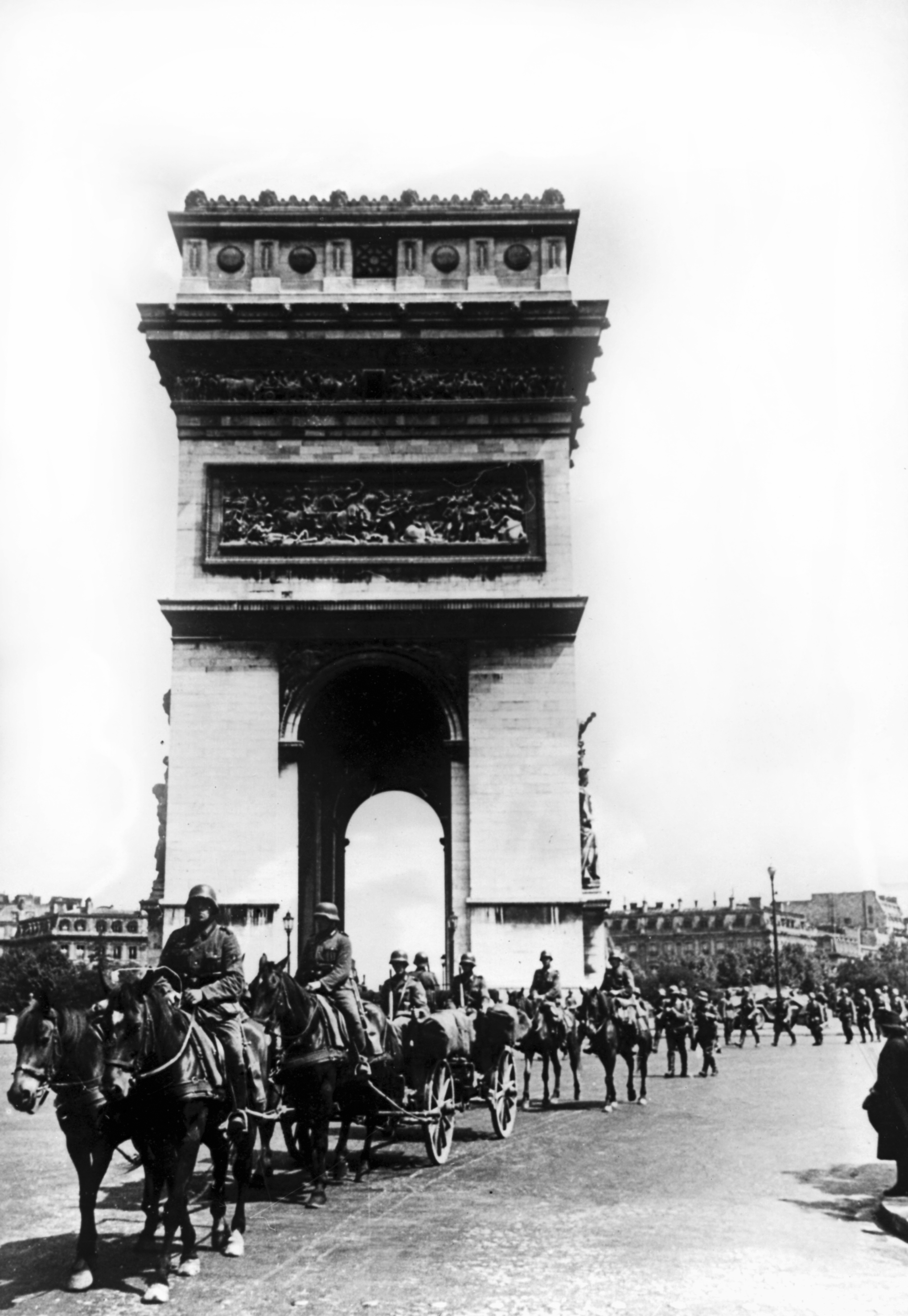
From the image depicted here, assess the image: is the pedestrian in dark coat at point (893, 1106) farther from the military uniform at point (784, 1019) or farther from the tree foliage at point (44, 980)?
the military uniform at point (784, 1019)

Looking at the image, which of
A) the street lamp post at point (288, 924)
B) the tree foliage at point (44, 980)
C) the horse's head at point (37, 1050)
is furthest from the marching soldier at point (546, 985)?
the horse's head at point (37, 1050)

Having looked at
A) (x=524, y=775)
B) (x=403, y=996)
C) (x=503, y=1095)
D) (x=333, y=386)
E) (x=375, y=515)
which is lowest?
(x=503, y=1095)

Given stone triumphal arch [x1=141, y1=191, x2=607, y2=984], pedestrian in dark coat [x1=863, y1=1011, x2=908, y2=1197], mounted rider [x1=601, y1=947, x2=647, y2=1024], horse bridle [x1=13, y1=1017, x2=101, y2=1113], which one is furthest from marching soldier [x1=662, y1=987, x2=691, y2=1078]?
horse bridle [x1=13, y1=1017, x2=101, y2=1113]

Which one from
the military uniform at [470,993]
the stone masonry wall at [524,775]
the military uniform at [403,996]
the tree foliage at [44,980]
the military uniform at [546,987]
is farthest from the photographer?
the stone masonry wall at [524,775]

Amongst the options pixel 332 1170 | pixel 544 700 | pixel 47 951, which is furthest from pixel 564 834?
pixel 47 951

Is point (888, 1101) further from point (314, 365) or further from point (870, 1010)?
point (870, 1010)

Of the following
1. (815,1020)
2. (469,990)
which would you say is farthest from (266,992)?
(815,1020)

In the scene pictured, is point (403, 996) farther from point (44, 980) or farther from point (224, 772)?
point (224, 772)
